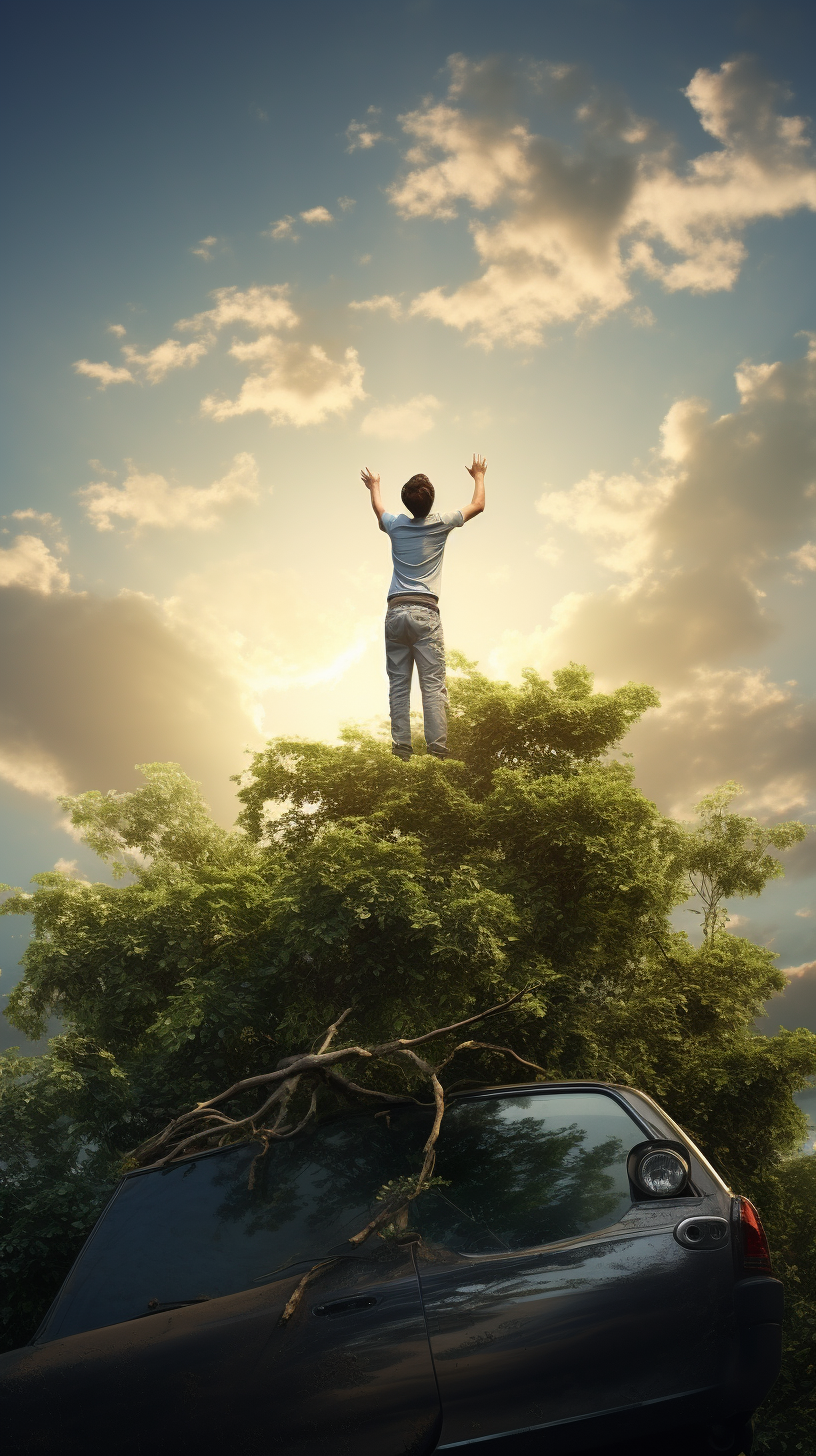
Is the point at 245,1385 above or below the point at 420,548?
below

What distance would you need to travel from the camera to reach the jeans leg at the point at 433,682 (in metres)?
8.48

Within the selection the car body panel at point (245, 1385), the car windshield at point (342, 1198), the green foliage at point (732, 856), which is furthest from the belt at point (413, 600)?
the green foliage at point (732, 856)

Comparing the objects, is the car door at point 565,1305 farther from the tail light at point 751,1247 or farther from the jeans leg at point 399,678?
the jeans leg at point 399,678

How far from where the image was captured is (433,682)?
27.9 feet

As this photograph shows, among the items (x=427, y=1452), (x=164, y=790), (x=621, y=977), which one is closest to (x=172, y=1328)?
(x=427, y=1452)

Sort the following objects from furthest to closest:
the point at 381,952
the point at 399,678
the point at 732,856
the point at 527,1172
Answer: the point at 732,856 < the point at 399,678 < the point at 381,952 < the point at 527,1172

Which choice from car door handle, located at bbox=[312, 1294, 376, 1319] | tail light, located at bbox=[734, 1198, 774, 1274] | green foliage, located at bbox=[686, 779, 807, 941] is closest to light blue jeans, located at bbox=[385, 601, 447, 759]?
tail light, located at bbox=[734, 1198, 774, 1274]

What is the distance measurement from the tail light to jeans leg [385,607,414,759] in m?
6.46

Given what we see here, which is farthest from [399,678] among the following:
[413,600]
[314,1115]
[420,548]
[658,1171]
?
[658,1171]

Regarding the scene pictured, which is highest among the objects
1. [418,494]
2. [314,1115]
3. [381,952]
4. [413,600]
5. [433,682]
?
[418,494]

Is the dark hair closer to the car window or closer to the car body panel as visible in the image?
the car window

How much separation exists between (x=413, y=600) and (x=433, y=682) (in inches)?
38.8

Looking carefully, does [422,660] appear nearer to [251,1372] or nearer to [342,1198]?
[342,1198]

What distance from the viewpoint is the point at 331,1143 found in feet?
8.96
